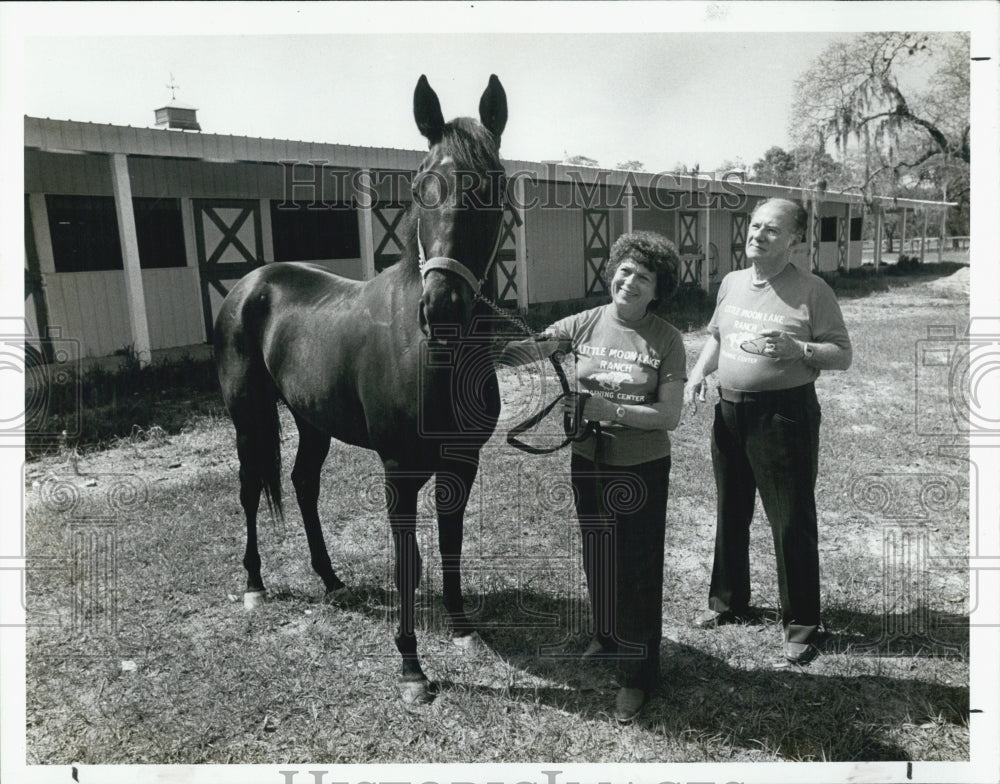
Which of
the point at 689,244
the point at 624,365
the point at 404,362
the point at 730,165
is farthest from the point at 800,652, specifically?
the point at 689,244

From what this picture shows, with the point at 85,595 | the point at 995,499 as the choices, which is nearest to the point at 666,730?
the point at 995,499

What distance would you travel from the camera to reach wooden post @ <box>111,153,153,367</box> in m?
6.78

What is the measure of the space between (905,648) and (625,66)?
287cm

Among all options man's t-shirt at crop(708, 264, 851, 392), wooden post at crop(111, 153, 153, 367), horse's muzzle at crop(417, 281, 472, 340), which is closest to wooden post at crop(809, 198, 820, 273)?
man's t-shirt at crop(708, 264, 851, 392)

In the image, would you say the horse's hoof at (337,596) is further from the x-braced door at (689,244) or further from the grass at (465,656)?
the x-braced door at (689,244)

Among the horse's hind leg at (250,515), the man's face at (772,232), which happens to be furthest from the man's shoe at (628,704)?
the horse's hind leg at (250,515)

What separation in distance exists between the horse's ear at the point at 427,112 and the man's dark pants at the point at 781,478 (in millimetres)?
1565

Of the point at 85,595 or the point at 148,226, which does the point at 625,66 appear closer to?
the point at 85,595

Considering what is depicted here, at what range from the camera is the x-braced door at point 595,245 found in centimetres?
1367

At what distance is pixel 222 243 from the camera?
29.9 ft

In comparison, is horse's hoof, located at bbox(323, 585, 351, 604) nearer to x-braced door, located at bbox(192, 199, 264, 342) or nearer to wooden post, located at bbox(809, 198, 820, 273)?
wooden post, located at bbox(809, 198, 820, 273)

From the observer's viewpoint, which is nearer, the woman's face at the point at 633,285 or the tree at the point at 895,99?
the woman's face at the point at 633,285

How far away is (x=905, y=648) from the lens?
2924 millimetres
